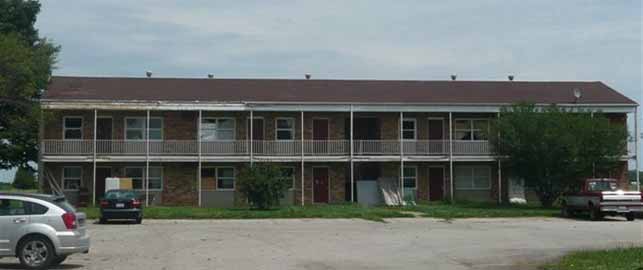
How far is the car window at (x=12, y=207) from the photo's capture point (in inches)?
606

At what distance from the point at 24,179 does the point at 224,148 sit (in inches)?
688

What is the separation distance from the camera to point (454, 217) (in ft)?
115

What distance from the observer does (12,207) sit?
15.5 m

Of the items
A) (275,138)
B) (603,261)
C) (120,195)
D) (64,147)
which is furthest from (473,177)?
(603,261)

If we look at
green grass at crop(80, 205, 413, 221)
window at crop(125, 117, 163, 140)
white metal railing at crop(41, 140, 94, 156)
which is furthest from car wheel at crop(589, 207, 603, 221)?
white metal railing at crop(41, 140, 94, 156)

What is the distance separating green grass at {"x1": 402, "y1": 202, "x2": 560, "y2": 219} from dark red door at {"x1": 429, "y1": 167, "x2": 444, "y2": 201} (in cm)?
246

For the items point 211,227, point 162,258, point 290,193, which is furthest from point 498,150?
point 162,258

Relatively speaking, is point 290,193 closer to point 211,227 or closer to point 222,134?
point 222,134

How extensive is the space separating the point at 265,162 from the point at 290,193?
5132 millimetres

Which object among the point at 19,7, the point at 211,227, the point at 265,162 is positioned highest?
the point at 19,7

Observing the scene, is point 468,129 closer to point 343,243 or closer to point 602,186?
point 602,186

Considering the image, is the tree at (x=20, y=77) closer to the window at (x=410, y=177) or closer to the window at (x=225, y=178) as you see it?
the window at (x=225, y=178)

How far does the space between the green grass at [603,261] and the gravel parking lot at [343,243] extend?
67 cm

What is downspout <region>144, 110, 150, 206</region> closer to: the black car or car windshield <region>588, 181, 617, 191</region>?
the black car
